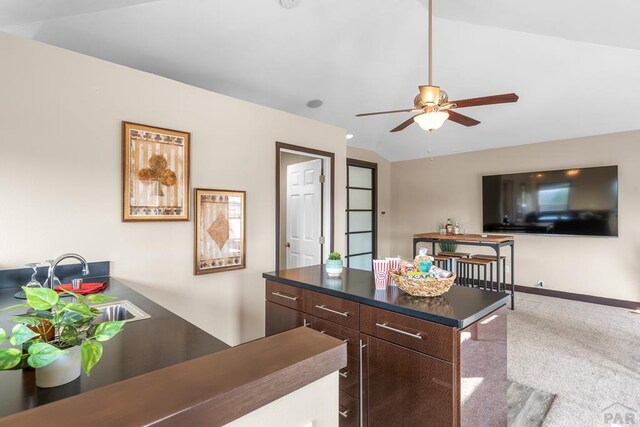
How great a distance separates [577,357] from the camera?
9.73 feet

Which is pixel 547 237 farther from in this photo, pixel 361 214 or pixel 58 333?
pixel 58 333

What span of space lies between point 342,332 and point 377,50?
10.6 feet

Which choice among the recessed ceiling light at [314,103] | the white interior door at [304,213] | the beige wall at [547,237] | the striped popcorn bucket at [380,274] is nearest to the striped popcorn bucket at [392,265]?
the striped popcorn bucket at [380,274]

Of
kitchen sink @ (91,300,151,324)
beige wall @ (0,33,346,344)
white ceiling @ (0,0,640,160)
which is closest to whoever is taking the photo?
kitchen sink @ (91,300,151,324)

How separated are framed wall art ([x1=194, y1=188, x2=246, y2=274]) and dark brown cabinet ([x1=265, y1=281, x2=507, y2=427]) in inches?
47.5

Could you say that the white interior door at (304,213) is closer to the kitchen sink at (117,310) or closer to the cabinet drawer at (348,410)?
the cabinet drawer at (348,410)

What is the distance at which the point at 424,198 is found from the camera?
20.9 ft

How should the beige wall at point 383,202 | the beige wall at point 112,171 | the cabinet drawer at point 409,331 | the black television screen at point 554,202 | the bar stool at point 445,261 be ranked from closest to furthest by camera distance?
the cabinet drawer at point 409,331, the beige wall at point 112,171, the black television screen at point 554,202, the bar stool at point 445,261, the beige wall at point 383,202

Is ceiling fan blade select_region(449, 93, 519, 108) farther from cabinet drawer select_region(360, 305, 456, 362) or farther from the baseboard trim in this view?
the baseboard trim

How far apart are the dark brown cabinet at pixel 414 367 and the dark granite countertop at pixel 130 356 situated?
84 cm

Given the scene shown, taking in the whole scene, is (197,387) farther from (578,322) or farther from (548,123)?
(548,123)

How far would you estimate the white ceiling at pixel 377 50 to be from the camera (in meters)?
2.49

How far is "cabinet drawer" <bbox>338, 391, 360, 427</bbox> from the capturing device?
5.76ft

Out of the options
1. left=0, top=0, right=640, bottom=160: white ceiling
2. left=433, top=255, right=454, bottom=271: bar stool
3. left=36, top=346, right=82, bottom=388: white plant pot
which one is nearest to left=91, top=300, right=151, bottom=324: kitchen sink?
left=36, top=346, right=82, bottom=388: white plant pot
